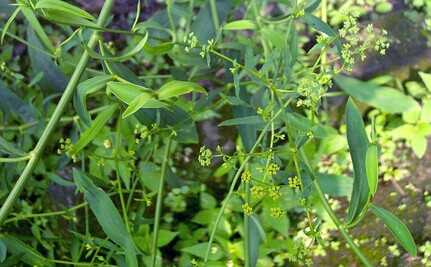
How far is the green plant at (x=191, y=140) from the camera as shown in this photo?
3.21ft

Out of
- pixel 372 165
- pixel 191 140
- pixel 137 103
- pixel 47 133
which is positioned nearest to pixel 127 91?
pixel 137 103

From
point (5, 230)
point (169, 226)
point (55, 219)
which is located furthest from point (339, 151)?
point (5, 230)

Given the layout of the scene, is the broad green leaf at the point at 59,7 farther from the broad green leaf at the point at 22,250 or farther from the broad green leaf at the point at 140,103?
the broad green leaf at the point at 22,250

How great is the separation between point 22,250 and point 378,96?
85 cm

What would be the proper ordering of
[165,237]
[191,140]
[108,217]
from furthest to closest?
[165,237] → [191,140] → [108,217]

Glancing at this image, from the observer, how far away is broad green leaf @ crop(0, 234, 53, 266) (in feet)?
3.88

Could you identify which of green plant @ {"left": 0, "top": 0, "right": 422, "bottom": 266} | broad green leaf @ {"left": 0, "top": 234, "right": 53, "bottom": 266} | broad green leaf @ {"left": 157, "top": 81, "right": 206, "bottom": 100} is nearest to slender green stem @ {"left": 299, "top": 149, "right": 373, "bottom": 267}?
green plant @ {"left": 0, "top": 0, "right": 422, "bottom": 266}

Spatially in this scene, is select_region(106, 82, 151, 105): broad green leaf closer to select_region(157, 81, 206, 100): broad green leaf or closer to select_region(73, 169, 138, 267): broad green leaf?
select_region(157, 81, 206, 100): broad green leaf

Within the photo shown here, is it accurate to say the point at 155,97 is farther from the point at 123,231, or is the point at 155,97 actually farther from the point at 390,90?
the point at 390,90

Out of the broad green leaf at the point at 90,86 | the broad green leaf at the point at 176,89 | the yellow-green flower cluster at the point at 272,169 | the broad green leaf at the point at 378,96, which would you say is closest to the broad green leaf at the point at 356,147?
the yellow-green flower cluster at the point at 272,169

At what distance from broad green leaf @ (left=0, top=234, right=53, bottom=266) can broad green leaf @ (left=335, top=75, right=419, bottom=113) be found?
2.52 ft

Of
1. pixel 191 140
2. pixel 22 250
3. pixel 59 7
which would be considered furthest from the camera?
pixel 191 140

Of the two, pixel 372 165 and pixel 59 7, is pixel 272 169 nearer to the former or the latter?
pixel 372 165

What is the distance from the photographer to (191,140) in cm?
132
